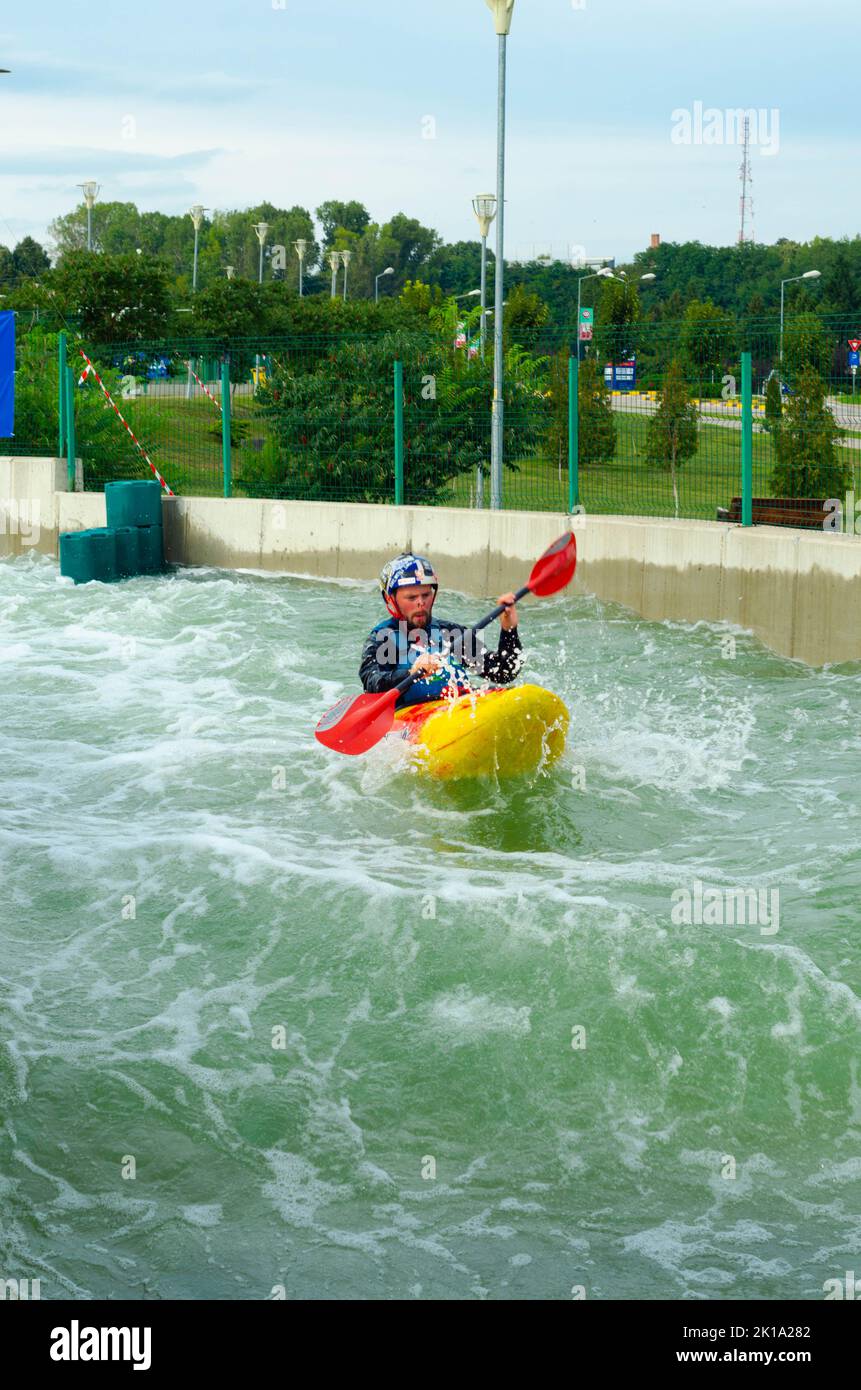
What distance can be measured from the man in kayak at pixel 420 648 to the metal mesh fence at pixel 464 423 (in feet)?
24.8

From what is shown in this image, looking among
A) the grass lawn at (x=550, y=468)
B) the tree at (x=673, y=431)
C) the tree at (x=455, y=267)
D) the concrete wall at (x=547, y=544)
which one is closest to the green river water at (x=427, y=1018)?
the concrete wall at (x=547, y=544)

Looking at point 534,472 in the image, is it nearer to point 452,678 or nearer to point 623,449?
point 623,449

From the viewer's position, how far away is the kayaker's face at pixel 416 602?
352 inches

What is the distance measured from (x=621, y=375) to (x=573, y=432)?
3752 millimetres

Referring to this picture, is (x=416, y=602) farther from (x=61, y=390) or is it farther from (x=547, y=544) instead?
(x=61, y=390)

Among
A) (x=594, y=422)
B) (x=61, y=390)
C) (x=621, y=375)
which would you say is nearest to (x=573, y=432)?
(x=594, y=422)

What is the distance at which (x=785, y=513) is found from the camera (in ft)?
48.6

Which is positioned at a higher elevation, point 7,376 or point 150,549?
point 7,376

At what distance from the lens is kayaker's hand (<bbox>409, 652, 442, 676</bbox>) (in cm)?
874

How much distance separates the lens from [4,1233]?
4.82 m

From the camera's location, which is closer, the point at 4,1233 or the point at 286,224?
the point at 4,1233
